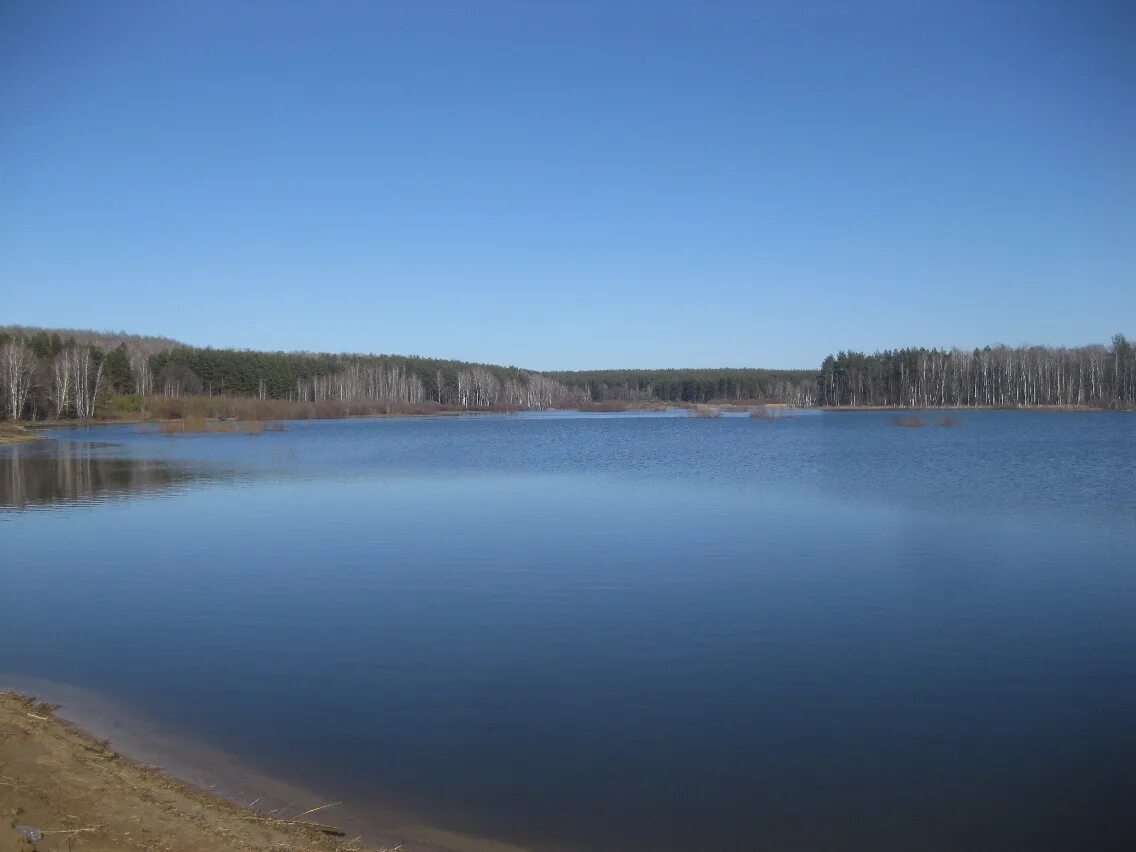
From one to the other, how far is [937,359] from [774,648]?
8515cm

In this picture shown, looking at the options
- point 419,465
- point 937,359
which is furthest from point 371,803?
point 937,359

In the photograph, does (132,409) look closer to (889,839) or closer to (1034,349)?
(889,839)

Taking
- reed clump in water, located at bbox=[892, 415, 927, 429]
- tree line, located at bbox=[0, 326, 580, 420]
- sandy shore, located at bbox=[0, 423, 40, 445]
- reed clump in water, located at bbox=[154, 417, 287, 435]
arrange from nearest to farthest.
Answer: sandy shore, located at bbox=[0, 423, 40, 445]
reed clump in water, located at bbox=[892, 415, 927, 429]
reed clump in water, located at bbox=[154, 417, 287, 435]
tree line, located at bbox=[0, 326, 580, 420]

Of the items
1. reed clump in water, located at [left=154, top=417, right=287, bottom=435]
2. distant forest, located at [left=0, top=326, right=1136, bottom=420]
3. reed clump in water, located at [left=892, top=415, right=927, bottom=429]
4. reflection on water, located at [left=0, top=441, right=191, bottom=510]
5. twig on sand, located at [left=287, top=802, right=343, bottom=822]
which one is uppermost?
distant forest, located at [left=0, top=326, right=1136, bottom=420]

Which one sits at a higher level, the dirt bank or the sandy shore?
the sandy shore

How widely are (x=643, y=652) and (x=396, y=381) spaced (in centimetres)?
9722

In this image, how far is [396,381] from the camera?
102 metres

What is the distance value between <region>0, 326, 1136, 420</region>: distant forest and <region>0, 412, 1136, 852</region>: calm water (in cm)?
4920

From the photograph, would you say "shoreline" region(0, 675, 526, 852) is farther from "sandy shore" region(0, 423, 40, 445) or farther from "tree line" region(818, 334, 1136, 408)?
"tree line" region(818, 334, 1136, 408)

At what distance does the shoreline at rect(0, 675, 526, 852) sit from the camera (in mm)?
4094

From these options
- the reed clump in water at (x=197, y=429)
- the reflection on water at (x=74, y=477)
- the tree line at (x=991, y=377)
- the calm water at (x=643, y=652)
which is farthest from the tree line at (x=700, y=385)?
the calm water at (x=643, y=652)

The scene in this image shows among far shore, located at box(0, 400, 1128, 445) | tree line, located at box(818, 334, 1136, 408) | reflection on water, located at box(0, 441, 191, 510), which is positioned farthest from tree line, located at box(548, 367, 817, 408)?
reflection on water, located at box(0, 441, 191, 510)

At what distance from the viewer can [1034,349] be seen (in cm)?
8281

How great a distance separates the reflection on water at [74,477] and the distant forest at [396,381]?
2701 centimetres
